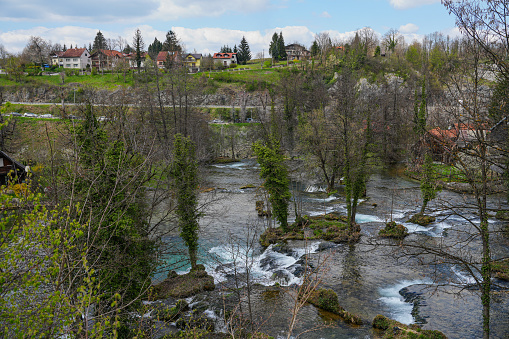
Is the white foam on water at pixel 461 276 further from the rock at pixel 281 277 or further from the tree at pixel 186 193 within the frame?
the tree at pixel 186 193

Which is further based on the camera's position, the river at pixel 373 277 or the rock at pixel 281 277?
the rock at pixel 281 277

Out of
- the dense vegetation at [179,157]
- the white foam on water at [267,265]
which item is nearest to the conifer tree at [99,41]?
the dense vegetation at [179,157]

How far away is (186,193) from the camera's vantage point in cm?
1986

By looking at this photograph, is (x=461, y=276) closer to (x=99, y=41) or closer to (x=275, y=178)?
(x=275, y=178)

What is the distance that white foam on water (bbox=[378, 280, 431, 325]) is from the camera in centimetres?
1575

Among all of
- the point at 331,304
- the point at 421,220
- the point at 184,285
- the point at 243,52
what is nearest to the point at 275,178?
the point at 184,285

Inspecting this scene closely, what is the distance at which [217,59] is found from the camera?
408ft

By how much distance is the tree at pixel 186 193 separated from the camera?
65.2ft

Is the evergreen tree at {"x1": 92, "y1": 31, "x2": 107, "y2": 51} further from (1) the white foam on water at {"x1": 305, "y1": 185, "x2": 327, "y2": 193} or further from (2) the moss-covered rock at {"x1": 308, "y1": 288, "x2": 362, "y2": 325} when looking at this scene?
(2) the moss-covered rock at {"x1": 308, "y1": 288, "x2": 362, "y2": 325}

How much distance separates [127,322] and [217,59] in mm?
119094

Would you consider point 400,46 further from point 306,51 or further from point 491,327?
point 491,327

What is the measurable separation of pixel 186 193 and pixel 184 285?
4814 millimetres

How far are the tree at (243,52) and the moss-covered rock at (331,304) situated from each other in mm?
119702

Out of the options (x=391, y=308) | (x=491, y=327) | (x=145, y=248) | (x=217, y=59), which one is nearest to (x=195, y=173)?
(x=145, y=248)
